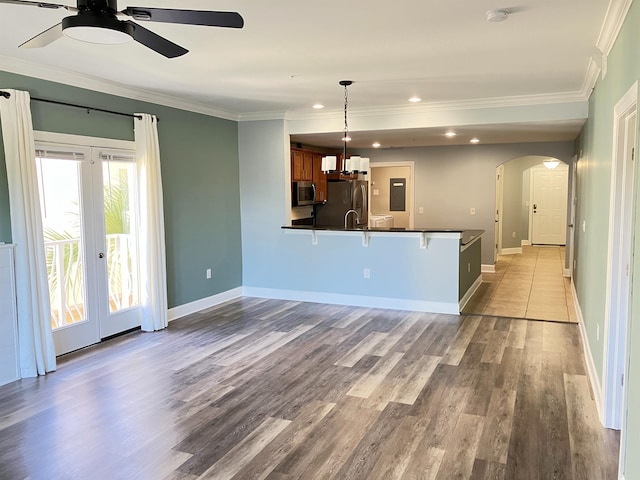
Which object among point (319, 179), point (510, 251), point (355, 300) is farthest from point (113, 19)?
point (510, 251)

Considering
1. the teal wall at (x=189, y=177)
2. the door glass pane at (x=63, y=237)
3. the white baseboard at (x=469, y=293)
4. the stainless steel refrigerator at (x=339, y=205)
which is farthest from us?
the stainless steel refrigerator at (x=339, y=205)

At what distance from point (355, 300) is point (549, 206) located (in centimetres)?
866

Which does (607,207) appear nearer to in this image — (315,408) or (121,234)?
(315,408)

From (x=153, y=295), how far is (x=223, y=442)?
2.75 meters

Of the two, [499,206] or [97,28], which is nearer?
[97,28]

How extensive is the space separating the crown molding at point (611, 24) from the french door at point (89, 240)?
14.1ft

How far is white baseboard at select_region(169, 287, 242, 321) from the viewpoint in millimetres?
5883

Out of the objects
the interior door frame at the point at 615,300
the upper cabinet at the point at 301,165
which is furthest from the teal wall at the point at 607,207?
the upper cabinet at the point at 301,165

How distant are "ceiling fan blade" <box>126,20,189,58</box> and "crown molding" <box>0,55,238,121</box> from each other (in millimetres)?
2150

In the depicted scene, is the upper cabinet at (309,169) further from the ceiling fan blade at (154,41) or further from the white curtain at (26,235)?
the ceiling fan blade at (154,41)

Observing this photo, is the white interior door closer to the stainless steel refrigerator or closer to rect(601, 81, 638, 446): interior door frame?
the stainless steel refrigerator

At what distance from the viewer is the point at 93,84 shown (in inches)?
185

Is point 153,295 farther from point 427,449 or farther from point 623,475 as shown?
point 623,475

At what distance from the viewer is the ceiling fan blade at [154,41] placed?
2351mm
